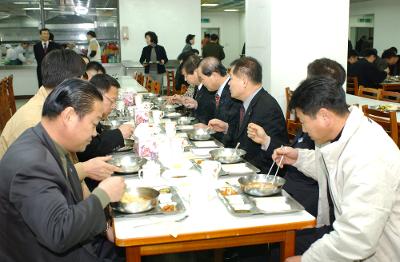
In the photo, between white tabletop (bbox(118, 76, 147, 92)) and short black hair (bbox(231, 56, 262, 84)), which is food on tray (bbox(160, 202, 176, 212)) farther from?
white tabletop (bbox(118, 76, 147, 92))

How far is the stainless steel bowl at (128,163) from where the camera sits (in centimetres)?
240

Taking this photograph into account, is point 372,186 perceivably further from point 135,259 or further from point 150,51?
point 150,51

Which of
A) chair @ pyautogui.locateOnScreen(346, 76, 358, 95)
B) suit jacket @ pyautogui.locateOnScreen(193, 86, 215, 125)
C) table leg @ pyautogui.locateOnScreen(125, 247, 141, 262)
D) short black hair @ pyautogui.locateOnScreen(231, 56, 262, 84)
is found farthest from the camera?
chair @ pyautogui.locateOnScreen(346, 76, 358, 95)

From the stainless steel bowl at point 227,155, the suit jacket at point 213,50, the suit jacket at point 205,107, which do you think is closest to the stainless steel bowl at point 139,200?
the stainless steel bowl at point 227,155

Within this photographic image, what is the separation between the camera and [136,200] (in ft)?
6.14

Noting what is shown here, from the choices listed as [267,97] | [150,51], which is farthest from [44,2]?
[267,97]

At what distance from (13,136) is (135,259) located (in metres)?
1.02

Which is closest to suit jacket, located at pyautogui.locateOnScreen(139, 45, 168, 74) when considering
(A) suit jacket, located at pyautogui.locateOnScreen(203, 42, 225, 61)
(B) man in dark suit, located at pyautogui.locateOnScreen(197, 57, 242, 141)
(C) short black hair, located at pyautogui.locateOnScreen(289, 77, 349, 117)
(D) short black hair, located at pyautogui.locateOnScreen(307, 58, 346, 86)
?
(A) suit jacket, located at pyautogui.locateOnScreen(203, 42, 225, 61)

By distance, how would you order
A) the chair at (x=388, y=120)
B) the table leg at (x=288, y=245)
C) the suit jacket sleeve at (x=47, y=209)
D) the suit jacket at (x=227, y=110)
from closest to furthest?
the suit jacket sleeve at (x=47, y=209)
the table leg at (x=288, y=245)
the chair at (x=388, y=120)
the suit jacket at (x=227, y=110)

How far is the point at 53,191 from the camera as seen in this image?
137 cm

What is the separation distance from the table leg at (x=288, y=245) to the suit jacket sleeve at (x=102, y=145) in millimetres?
1422

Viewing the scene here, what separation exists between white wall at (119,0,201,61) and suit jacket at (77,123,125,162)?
8625 mm

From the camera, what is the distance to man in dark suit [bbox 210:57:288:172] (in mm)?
3006

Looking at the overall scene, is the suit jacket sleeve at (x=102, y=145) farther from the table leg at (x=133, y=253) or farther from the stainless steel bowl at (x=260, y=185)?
the table leg at (x=133, y=253)
